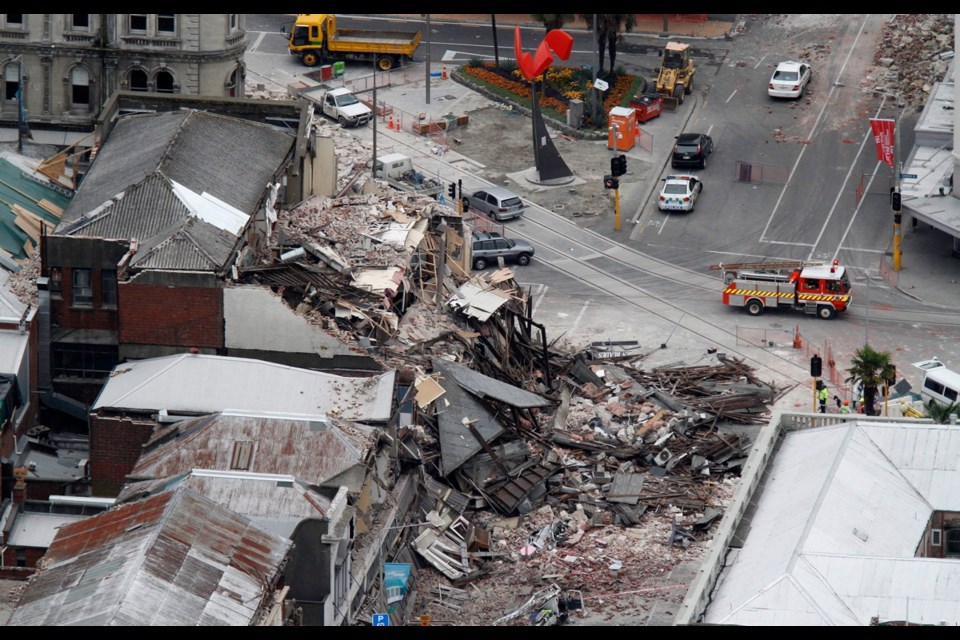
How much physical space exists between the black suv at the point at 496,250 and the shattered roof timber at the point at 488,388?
1689cm

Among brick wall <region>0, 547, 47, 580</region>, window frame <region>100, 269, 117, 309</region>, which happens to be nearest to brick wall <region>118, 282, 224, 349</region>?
window frame <region>100, 269, 117, 309</region>

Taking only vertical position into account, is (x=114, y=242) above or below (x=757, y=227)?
above

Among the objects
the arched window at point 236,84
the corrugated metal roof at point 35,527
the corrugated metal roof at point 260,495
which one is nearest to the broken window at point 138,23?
the arched window at point 236,84

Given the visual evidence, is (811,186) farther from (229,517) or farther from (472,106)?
(229,517)

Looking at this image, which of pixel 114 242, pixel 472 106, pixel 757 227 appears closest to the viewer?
pixel 114 242

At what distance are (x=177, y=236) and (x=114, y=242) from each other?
2075 mm

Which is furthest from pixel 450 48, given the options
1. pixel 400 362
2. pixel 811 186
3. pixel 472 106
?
pixel 400 362

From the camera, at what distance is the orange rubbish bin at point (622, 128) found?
9862 cm

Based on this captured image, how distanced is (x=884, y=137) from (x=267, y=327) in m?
34.6

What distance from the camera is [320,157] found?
84.1 metres

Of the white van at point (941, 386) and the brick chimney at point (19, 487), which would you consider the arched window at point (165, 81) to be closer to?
the brick chimney at point (19, 487)

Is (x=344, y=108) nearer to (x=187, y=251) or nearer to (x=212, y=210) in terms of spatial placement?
(x=212, y=210)

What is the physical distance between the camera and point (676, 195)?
9294 centimetres

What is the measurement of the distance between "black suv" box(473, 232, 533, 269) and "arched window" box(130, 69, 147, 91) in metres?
15.8
